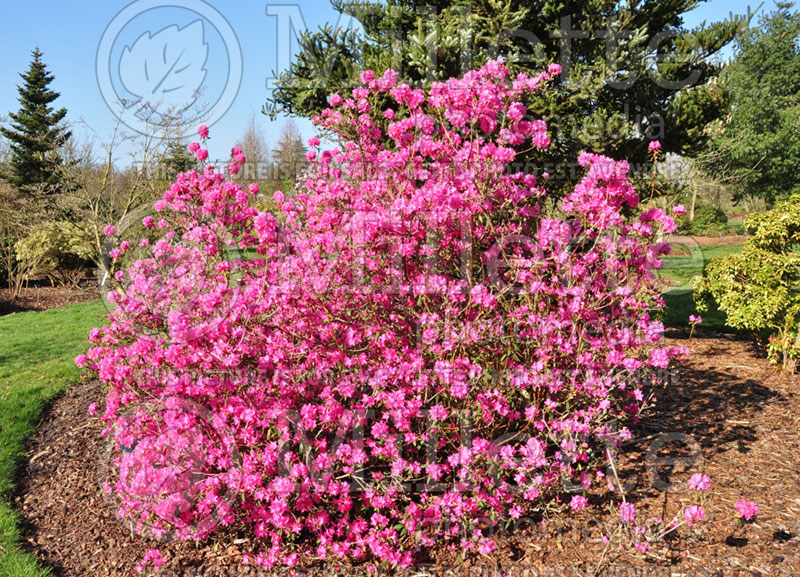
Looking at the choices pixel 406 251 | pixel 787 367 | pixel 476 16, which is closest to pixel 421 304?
pixel 406 251

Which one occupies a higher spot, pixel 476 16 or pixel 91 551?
pixel 476 16

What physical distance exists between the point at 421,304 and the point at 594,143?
3.81 metres

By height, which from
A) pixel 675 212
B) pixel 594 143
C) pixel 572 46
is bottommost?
pixel 675 212

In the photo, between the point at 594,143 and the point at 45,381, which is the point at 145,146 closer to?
the point at 45,381

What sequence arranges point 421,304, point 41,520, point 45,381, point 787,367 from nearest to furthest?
point 421,304 < point 41,520 < point 787,367 < point 45,381

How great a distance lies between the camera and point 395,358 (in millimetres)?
3264

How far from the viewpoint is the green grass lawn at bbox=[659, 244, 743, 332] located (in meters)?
9.17

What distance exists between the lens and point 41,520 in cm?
406

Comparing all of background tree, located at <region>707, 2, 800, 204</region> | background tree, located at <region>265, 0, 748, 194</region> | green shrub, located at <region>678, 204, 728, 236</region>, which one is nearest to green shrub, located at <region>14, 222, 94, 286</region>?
background tree, located at <region>265, 0, 748, 194</region>

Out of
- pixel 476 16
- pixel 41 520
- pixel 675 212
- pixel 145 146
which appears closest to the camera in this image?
pixel 675 212

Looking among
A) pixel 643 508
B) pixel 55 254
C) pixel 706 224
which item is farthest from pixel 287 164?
pixel 706 224

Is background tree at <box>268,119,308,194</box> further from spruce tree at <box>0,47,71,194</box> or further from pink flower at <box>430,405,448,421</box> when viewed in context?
spruce tree at <box>0,47,71,194</box>

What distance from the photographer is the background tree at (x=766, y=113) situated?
22469mm

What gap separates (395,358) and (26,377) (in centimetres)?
651
